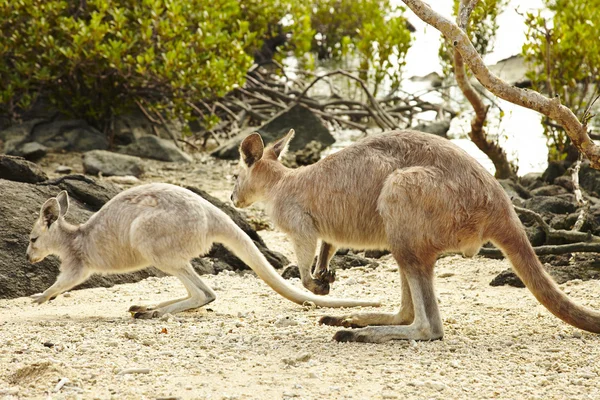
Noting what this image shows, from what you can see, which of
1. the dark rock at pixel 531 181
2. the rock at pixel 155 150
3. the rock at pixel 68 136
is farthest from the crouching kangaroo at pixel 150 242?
the rock at pixel 68 136

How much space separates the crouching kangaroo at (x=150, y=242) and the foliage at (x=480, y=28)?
3.52 m

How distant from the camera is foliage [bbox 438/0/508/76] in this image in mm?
8500

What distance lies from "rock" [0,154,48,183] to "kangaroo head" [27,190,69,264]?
1.67 m

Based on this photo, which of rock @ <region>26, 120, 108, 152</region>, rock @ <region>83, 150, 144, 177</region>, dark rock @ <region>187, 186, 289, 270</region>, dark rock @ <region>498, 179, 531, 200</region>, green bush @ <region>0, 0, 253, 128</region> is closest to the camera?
dark rock @ <region>187, 186, 289, 270</region>

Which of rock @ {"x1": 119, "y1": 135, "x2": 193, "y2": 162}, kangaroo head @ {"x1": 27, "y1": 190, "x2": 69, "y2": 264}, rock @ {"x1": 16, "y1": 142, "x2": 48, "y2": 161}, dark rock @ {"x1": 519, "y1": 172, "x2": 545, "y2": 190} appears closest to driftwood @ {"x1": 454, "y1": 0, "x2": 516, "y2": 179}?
dark rock @ {"x1": 519, "y1": 172, "x2": 545, "y2": 190}

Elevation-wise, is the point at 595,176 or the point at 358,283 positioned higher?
the point at 595,176

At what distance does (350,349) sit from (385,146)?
124cm

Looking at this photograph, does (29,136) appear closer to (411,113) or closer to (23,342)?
(411,113)

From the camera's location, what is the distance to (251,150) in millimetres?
5691

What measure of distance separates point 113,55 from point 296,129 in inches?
128

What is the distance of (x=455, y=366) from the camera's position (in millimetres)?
4312

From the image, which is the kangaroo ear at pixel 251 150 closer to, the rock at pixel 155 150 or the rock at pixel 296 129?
the rock at pixel 155 150

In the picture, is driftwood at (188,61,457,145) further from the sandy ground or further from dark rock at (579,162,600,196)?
the sandy ground

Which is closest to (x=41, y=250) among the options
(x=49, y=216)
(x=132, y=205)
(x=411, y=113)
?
(x=49, y=216)
